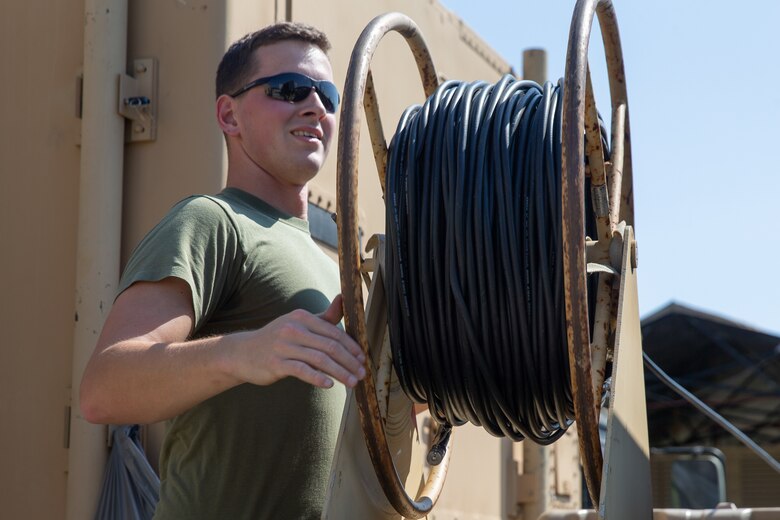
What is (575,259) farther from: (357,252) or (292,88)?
(292,88)

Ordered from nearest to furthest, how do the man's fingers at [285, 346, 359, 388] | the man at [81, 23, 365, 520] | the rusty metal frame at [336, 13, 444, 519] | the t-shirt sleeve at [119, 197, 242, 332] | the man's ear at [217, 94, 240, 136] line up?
the man's fingers at [285, 346, 359, 388]
the man at [81, 23, 365, 520]
the rusty metal frame at [336, 13, 444, 519]
the t-shirt sleeve at [119, 197, 242, 332]
the man's ear at [217, 94, 240, 136]

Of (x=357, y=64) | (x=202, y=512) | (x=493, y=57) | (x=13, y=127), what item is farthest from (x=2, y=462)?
(x=493, y=57)

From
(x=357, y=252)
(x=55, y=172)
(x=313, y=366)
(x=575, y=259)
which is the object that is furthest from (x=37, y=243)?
(x=575, y=259)

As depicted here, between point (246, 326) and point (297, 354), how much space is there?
1.89 ft

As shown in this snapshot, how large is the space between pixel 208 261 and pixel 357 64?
539mm

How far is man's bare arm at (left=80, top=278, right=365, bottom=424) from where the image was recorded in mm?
2004

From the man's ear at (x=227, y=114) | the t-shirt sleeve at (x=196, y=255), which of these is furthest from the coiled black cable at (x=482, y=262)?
the man's ear at (x=227, y=114)

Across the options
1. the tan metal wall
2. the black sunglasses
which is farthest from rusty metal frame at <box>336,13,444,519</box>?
the tan metal wall

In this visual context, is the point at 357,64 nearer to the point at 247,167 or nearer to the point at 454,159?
the point at 454,159

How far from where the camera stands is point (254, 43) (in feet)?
9.53

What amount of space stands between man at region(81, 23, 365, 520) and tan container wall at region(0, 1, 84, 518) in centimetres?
90

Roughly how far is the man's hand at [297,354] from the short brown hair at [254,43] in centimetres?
103

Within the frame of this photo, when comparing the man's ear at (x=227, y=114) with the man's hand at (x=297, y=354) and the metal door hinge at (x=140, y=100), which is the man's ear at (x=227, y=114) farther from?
the man's hand at (x=297, y=354)

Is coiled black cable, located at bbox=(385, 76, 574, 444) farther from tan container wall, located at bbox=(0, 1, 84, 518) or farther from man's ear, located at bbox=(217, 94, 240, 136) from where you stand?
tan container wall, located at bbox=(0, 1, 84, 518)
